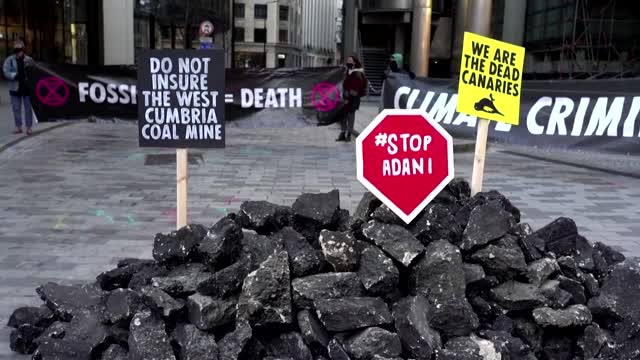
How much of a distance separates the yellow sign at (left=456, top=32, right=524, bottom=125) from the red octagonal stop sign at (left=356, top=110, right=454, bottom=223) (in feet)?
3.64

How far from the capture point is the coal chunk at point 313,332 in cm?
402

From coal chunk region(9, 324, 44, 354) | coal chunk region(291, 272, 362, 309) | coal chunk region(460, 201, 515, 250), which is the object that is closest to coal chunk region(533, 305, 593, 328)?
coal chunk region(460, 201, 515, 250)

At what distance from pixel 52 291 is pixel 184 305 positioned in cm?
112

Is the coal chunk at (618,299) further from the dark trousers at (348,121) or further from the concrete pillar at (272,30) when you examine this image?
the concrete pillar at (272,30)

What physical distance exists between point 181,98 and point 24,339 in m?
2.05

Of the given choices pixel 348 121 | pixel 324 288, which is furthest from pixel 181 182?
pixel 348 121

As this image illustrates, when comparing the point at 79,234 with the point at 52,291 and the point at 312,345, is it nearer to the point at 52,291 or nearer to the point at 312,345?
the point at 52,291

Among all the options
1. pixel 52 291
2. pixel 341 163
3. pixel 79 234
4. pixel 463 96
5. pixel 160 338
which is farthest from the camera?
pixel 341 163

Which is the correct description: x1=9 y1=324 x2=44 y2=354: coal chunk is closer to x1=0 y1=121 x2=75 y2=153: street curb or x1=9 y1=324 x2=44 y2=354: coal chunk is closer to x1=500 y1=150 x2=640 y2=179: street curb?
x1=0 y1=121 x2=75 y2=153: street curb

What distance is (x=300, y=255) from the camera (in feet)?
14.5

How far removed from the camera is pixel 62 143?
13.8 m

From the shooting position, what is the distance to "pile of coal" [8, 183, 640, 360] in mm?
4008

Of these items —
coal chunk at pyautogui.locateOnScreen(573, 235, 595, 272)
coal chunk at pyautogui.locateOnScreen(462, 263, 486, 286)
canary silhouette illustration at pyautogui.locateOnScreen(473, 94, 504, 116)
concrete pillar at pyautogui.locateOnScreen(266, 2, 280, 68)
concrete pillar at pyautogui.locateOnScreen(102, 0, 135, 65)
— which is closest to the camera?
coal chunk at pyautogui.locateOnScreen(462, 263, 486, 286)

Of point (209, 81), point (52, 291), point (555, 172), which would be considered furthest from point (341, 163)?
point (52, 291)
